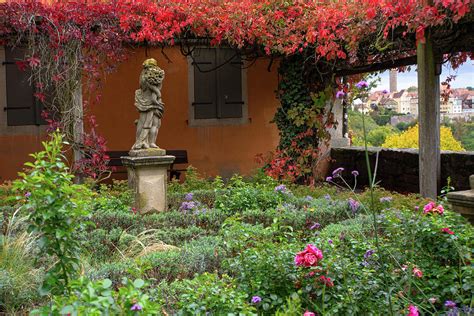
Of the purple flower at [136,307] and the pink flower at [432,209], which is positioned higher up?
the pink flower at [432,209]

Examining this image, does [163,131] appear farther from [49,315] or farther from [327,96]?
[49,315]

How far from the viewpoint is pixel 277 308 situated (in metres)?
3.12

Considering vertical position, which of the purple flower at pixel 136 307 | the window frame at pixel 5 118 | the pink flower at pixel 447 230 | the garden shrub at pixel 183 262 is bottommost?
the garden shrub at pixel 183 262

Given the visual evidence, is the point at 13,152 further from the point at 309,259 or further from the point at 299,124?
the point at 309,259

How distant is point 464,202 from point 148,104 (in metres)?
4.25

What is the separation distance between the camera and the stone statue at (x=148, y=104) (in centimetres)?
691

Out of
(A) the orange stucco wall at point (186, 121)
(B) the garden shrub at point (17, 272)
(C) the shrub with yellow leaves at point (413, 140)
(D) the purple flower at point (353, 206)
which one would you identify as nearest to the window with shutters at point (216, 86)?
(A) the orange stucco wall at point (186, 121)

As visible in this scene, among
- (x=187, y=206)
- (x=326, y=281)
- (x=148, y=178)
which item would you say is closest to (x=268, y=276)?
(x=326, y=281)

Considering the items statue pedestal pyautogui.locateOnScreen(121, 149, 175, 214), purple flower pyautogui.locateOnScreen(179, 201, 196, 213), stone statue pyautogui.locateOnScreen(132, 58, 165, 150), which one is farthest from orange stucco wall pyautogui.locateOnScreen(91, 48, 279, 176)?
purple flower pyautogui.locateOnScreen(179, 201, 196, 213)

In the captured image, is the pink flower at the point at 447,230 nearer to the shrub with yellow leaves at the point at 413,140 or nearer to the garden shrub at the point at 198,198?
the garden shrub at the point at 198,198

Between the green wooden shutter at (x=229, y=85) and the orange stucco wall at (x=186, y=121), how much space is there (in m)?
0.23

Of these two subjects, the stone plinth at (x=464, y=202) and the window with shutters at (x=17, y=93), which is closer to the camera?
the stone plinth at (x=464, y=202)

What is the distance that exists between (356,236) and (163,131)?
6.54 metres

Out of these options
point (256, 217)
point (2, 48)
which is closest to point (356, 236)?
point (256, 217)
